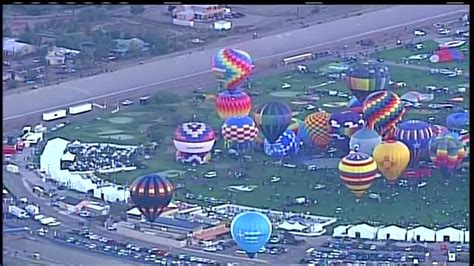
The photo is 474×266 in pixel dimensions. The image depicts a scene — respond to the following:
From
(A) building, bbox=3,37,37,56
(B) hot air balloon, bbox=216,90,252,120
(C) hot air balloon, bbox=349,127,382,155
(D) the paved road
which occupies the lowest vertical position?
(C) hot air balloon, bbox=349,127,382,155

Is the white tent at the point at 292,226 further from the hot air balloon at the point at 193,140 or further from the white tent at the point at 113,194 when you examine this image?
the hot air balloon at the point at 193,140

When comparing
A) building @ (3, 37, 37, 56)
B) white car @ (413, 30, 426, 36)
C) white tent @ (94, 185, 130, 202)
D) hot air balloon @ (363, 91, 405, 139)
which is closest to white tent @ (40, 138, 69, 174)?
white tent @ (94, 185, 130, 202)

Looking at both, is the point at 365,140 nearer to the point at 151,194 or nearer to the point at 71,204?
the point at 151,194

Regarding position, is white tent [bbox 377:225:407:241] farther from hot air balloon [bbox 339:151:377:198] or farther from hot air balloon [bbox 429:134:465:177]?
hot air balloon [bbox 429:134:465:177]

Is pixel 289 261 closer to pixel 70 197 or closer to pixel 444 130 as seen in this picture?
pixel 70 197

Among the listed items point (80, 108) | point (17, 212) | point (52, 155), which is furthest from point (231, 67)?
point (17, 212)

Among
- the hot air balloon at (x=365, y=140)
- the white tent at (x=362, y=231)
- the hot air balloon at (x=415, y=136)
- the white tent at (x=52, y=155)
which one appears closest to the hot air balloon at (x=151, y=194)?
the white tent at (x=52, y=155)
